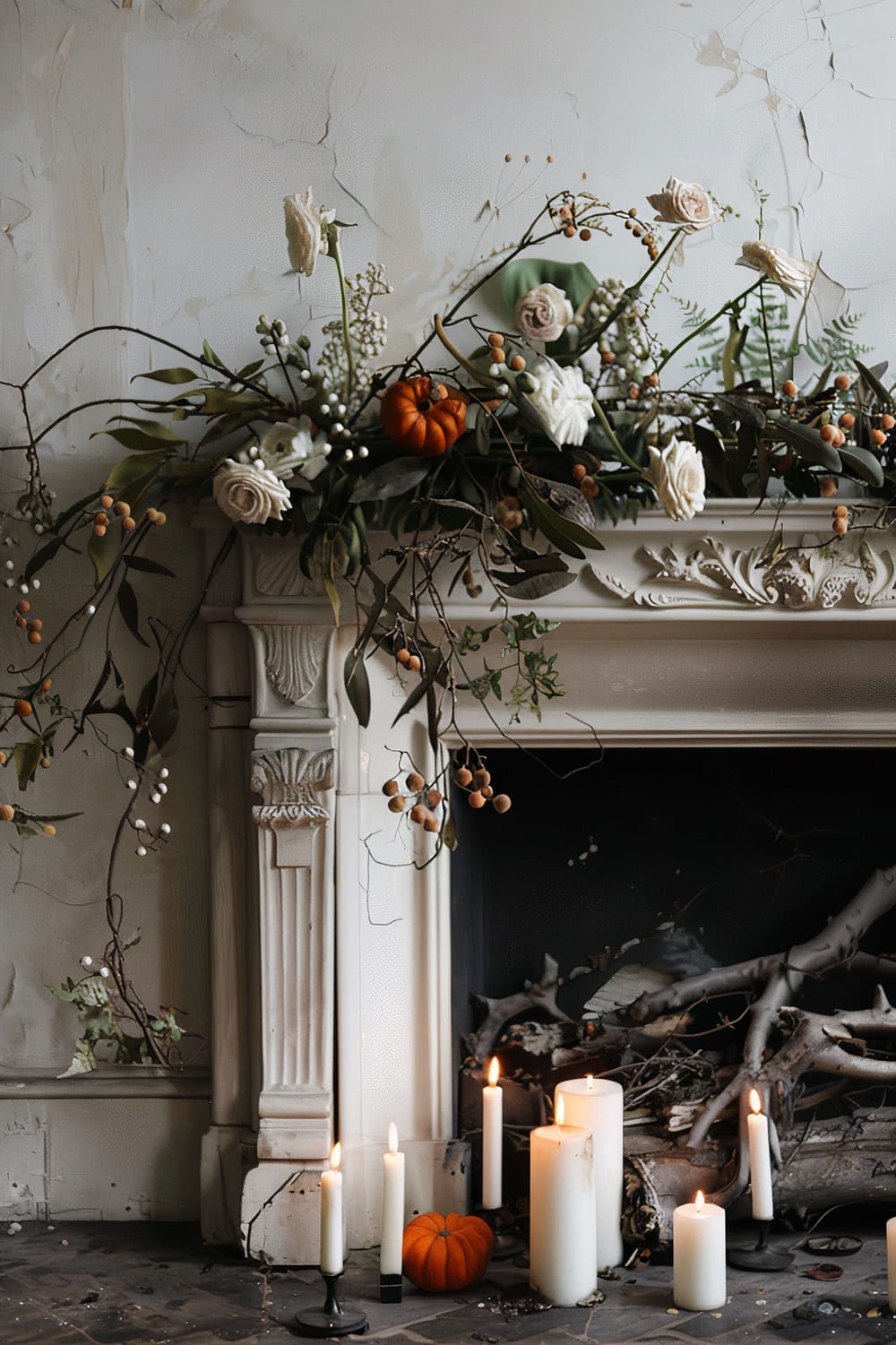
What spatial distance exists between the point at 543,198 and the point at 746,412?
52 centimetres

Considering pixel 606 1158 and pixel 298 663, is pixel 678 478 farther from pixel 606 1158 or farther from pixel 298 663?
pixel 606 1158

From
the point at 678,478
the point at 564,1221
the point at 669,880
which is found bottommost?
the point at 564,1221

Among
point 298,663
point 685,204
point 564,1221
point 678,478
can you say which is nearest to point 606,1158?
point 564,1221

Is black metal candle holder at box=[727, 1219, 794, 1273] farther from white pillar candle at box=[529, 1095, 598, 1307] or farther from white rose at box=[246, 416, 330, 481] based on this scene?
white rose at box=[246, 416, 330, 481]

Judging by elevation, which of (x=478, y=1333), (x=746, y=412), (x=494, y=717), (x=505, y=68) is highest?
(x=505, y=68)

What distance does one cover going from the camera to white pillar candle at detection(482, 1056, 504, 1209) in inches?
66.4

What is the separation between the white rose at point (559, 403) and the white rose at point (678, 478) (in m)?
0.10

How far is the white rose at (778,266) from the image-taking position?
1562 mm

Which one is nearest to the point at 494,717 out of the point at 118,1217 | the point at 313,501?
the point at 313,501

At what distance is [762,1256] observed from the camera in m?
1.68

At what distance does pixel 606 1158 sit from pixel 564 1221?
5.6 inches

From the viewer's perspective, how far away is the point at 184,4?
1.82 m

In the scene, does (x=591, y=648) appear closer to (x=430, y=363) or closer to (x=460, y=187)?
(x=430, y=363)

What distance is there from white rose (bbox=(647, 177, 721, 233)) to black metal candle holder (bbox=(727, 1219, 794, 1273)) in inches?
55.4
